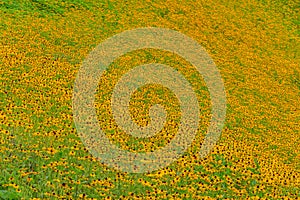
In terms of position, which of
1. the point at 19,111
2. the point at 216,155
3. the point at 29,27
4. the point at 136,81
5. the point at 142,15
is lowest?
the point at 216,155

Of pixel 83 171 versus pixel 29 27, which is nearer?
pixel 83 171

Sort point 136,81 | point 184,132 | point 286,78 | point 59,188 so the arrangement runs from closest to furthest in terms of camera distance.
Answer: point 59,188 < point 184,132 < point 136,81 < point 286,78

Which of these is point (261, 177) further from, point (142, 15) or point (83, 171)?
point (142, 15)

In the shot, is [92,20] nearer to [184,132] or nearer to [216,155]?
[184,132]

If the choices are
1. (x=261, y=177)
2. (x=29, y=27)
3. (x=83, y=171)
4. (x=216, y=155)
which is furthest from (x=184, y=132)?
(x=29, y=27)

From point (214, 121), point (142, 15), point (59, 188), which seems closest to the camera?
point (59, 188)

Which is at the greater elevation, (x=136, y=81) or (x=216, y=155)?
(x=136, y=81)
